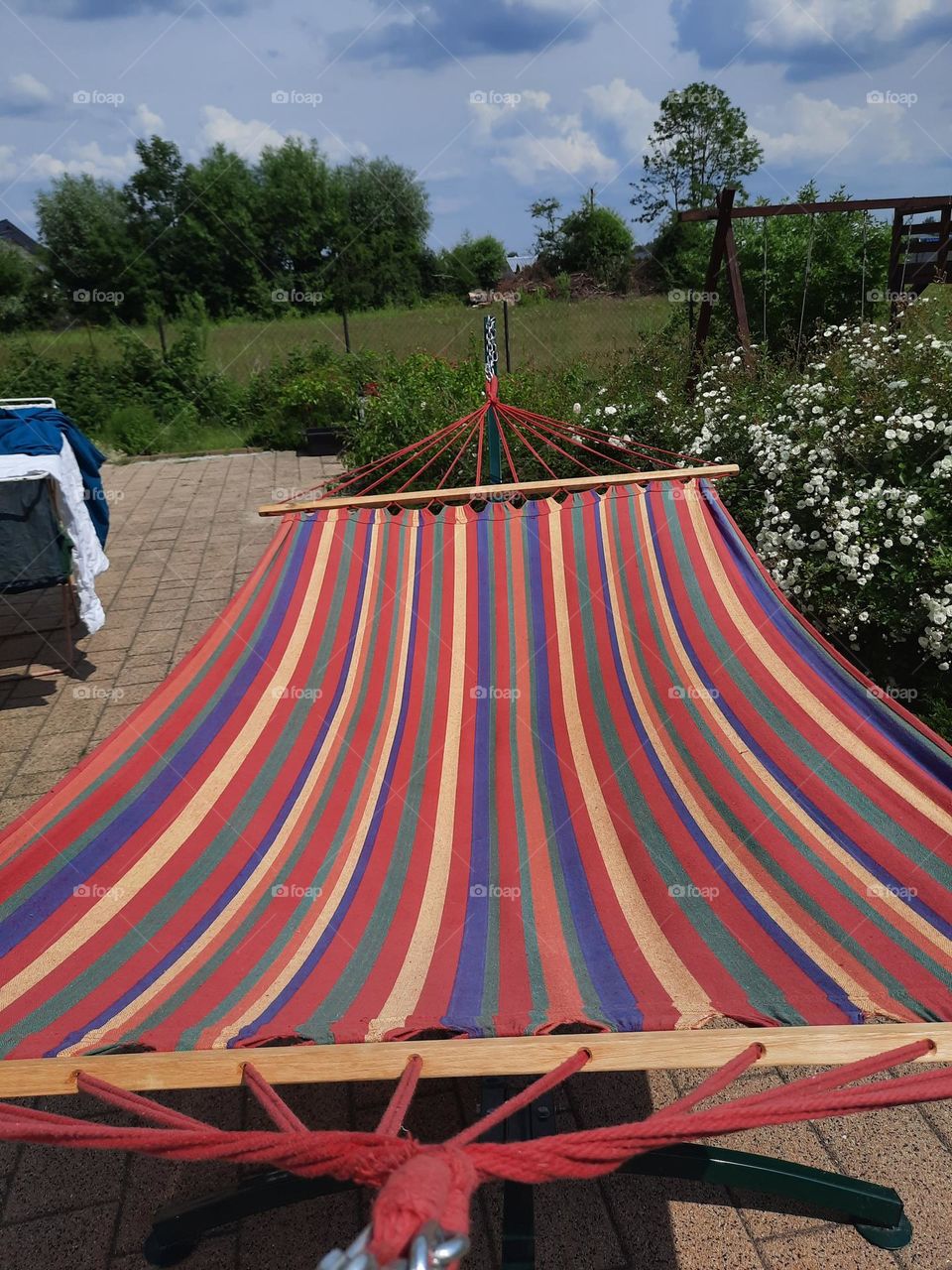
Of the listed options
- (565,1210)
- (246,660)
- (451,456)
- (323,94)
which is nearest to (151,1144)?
(565,1210)

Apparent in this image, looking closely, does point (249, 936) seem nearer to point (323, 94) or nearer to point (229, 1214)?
point (229, 1214)

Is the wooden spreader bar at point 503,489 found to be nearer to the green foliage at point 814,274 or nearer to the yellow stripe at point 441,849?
the yellow stripe at point 441,849

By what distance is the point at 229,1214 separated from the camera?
58.2 inches

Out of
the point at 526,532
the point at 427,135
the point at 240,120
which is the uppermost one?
the point at 240,120

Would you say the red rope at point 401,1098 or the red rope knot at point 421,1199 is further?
the red rope at point 401,1098

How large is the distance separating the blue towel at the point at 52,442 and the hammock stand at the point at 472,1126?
338 centimetres

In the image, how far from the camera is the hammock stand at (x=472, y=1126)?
0.82 m

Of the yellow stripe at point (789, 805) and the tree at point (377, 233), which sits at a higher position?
the tree at point (377, 233)

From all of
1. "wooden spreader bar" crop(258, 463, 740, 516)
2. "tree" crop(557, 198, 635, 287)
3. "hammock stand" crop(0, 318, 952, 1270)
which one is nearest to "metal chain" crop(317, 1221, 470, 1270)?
"hammock stand" crop(0, 318, 952, 1270)

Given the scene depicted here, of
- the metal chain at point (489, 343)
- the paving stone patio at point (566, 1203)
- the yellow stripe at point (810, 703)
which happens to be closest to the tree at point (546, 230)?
the metal chain at point (489, 343)

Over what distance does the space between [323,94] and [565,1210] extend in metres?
6.18

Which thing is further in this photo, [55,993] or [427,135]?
[427,135]

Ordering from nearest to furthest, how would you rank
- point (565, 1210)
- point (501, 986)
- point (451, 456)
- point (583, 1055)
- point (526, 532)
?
point (583, 1055) < point (501, 986) < point (565, 1210) < point (526, 532) < point (451, 456)

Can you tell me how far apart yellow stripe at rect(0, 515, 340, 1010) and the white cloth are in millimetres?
1725
